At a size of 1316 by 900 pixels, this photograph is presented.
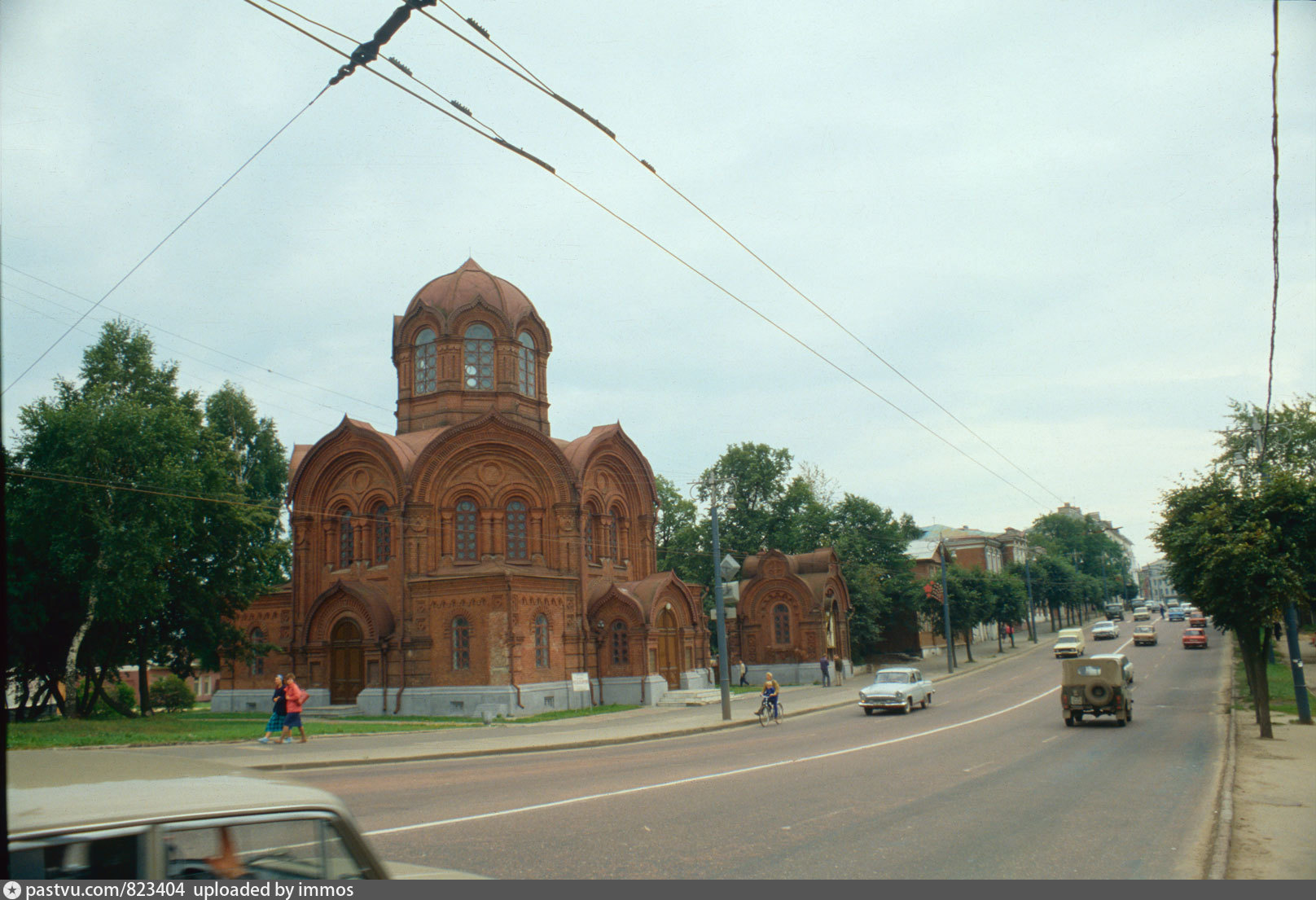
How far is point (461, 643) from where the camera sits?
32.0 m

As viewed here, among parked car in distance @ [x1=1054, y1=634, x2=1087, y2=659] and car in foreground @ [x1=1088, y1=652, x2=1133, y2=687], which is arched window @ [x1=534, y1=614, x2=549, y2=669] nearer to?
car in foreground @ [x1=1088, y1=652, x2=1133, y2=687]

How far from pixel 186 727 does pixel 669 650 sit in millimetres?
18101

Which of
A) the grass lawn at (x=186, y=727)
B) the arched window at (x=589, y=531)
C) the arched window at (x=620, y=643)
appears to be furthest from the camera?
the arched window at (x=589, y=531)

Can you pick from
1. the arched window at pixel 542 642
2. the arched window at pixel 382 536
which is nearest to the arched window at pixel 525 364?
the arched window at pixel 382 536

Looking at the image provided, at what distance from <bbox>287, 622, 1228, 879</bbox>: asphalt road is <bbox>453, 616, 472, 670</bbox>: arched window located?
12.4 meters

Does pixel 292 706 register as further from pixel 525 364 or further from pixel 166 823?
pixel 525 364

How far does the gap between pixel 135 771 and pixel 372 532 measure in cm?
3256

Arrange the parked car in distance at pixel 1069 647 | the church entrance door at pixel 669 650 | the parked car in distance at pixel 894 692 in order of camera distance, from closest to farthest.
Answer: the parked car in distance at pixel 894 692
the church entrance door at pixel 669 650
the parked car in distance at pixel 1069 647

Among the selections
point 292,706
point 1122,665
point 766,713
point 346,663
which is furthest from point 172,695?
point 1122,665

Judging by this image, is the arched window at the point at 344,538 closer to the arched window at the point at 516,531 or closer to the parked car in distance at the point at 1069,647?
the arched window at the point at 516,531

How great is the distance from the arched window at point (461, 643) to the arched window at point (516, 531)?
134 inches

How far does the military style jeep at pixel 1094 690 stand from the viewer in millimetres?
21266
